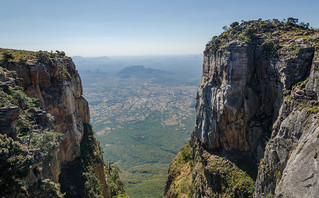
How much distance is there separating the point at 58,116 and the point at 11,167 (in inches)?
848

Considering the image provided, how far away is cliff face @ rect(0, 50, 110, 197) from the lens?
2330cm

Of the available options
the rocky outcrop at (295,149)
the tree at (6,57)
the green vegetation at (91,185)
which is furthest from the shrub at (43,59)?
the rocky outcrop at (295,149)

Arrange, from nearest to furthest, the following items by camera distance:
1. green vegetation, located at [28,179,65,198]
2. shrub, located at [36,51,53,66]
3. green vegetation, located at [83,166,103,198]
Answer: green vegetation, located at [28,179,65,198] → green vegetation, located at [83,166,103,198] → shrub, located at [36,51,53,66]

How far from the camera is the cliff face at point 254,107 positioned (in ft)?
77.5

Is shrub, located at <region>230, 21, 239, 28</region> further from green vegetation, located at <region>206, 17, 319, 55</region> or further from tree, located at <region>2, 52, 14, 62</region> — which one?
tree, located at <region>2, 52, 14, 62</region>

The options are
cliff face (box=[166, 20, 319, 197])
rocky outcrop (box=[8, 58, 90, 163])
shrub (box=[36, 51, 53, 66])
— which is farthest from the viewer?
shrub (box=[36, 51, 53, 66])

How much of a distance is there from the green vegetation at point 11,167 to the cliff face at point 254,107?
25.9 metres

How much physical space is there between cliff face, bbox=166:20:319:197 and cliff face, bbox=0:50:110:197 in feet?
83.0

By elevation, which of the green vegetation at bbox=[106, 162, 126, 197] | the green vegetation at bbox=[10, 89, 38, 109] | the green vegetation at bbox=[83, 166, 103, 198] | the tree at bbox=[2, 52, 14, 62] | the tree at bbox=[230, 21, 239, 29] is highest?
the tree at bbox=[230, 21, 239, 29]

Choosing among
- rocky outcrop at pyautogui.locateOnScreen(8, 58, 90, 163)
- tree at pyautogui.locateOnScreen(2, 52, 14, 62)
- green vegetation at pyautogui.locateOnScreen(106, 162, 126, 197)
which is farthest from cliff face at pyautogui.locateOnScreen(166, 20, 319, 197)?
tree at pyautogui.locateOnScreen(2, 52, 14, 62)

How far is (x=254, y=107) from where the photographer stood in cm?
3588

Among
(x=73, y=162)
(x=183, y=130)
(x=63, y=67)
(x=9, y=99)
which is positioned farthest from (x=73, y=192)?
(x=183, y=130)

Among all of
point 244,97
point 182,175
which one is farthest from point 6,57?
point 182,175

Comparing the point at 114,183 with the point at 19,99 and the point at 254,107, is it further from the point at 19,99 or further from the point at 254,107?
the point at 254,107
